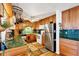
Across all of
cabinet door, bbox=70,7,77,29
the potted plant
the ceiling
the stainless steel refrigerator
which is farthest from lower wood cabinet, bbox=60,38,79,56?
the potted plant

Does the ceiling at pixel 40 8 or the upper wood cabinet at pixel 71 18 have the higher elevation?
the ceiling at pixel 40 8

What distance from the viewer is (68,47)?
164 cm

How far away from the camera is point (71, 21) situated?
5.37ft

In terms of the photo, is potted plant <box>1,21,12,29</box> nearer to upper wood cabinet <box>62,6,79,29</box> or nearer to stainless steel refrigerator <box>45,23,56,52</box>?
stainless steel refrigerator <box>45,23,56,52</box>

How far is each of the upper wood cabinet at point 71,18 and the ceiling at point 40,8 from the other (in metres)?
0.07

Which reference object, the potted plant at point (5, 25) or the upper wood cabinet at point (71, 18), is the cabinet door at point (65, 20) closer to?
the upper wood cabinet at point (71, 18)

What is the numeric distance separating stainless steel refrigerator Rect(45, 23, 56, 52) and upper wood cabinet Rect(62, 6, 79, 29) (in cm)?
16

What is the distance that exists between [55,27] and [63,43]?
25 centimetres

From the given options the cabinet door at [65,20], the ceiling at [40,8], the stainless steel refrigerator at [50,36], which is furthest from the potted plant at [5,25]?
the cabinet door at [65,20]

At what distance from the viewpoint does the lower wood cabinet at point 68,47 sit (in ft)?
5.27

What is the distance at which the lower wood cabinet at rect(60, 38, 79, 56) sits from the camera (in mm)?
1607

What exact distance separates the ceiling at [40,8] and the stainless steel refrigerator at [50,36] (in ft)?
0.55

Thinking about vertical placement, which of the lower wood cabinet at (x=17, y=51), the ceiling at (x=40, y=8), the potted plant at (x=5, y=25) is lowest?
the lower wood cabinet at (x=17, y=51)

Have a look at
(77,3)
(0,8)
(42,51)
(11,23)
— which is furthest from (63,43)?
(0,8)
